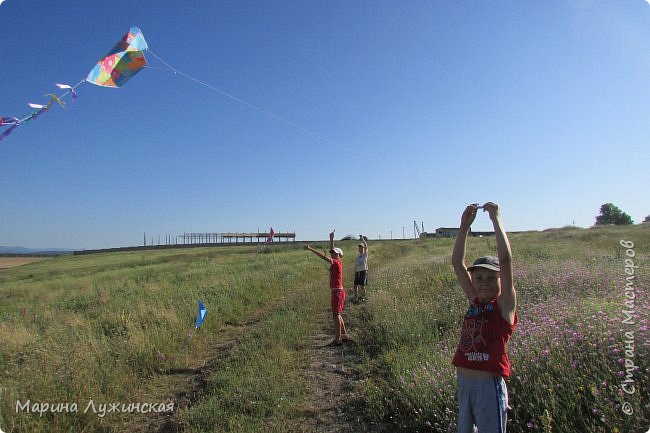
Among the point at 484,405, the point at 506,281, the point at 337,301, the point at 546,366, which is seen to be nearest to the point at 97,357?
the point at 337,301

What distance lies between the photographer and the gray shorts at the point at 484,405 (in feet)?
8.44

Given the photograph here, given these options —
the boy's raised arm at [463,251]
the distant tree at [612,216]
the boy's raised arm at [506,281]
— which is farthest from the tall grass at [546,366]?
the distant tree at [612,216]

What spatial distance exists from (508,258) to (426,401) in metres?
2.25

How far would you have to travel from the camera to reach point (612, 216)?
305ft

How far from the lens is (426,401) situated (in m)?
3.94

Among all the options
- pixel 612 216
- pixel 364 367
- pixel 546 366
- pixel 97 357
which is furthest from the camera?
pixel 612 216

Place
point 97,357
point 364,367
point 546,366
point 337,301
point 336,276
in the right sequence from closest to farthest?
point 546,366 → point 364,367 → point 97,357 → point 337,301 → point 336,276

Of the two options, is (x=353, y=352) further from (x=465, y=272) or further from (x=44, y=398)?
(x=44, y=398)

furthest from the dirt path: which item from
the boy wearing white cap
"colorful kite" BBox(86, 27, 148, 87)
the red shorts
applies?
"colorful kite" BBox(86, 27, 148, 87)

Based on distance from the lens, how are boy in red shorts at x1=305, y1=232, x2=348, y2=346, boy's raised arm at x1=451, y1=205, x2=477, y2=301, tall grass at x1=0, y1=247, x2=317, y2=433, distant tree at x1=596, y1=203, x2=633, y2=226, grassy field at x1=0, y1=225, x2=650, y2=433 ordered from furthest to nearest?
distant tree at x1=596, y1=203, x2=633, y2=226, boy in red shorts at x1=305, y1=232, x2=348, y2=346, tall grass at x1=0, y1=247, x2=317, y2=433, grassy field at x1=0, y1=225, x2=650, y2=433, boy's raised arm at x1=451, y1=205, x2=477, y2=301

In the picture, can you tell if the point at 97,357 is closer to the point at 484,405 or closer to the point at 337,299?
the point at 337,299

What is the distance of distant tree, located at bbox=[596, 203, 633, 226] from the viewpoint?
90.5m

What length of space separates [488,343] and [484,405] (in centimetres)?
45

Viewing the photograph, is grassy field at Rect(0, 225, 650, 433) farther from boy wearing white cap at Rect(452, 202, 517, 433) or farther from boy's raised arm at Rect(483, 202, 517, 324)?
boy's raised arm at Rect(483, 202, 517, 324)
